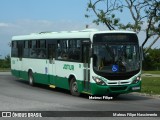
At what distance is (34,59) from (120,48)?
7.75 m

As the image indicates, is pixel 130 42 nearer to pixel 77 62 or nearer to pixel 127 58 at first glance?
pixel 127 58

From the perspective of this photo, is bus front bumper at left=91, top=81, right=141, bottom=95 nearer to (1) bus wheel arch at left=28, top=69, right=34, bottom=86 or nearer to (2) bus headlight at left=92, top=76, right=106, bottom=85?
(2) bus headlight at left=92, top=76, right=106, bottom=85

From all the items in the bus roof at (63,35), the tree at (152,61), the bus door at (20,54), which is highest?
the bus roof at (63,35)

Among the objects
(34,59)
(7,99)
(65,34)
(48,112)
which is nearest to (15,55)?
(34,59)

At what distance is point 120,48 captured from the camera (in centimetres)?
1945

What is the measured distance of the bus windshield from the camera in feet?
62.5

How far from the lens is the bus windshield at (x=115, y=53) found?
19.0 metres

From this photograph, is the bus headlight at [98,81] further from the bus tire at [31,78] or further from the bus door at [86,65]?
the bus tire at [31,78]

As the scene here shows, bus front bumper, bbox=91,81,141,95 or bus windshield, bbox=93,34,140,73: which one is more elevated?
bus windshield, bbox=93,34,140,73

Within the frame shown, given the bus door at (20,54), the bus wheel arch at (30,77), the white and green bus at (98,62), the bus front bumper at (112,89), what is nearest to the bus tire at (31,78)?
the bus wheel arch at (30,77)

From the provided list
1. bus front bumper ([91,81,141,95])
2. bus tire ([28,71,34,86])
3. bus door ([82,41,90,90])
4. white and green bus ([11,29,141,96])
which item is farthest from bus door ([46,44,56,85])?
bus front bumper ([91,81,141,95])

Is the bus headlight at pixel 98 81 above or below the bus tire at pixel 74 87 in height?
above

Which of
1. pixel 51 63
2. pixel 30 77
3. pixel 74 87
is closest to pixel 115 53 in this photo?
pixel 74 87

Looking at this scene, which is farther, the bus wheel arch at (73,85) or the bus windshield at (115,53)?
the bus wheel arch at (73,85)
